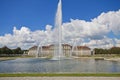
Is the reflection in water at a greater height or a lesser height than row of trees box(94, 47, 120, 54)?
lesser

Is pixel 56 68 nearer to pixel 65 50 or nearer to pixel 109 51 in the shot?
pixel 109 51

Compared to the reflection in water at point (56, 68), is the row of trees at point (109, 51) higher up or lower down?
higher up

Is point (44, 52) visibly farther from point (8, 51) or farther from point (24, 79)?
point (24, 79)

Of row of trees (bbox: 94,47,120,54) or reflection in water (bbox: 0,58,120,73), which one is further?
row of trees (bbox: 94,47,120,54)

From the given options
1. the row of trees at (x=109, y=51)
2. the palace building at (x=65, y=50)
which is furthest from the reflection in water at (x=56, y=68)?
the palace building at (x=65, y=50)

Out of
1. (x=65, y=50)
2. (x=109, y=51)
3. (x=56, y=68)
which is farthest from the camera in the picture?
(x=65, y=50)

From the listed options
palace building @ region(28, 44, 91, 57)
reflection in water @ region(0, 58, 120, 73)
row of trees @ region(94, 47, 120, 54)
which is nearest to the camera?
reflection in water @ region(0, 58, 120, 73)

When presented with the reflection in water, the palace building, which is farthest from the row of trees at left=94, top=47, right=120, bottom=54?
the reflection in water

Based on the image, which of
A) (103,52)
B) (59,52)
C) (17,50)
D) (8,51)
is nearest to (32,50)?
(17,50)

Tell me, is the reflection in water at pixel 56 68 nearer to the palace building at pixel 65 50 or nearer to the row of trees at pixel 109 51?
the row of trees at pixel 109 51

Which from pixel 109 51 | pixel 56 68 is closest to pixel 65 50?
pixel 109 51

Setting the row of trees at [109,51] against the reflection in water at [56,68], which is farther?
the row of trees at [109,51]

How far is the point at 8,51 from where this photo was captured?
92.8 metres

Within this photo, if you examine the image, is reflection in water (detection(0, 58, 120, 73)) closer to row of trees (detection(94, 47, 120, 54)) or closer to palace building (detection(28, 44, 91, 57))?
row of trees (detection(94, 47, 120, 54))
